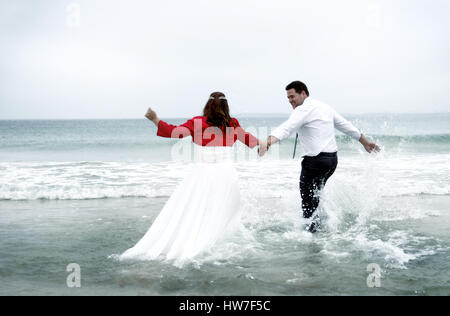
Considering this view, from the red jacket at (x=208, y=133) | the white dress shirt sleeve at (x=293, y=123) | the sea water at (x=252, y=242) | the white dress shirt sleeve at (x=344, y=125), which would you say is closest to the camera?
the sea water at (x=252, y=242)

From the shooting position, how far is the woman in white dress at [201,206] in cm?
439

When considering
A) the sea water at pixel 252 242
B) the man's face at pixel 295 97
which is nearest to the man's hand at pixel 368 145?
the sea water at pixel 252 242

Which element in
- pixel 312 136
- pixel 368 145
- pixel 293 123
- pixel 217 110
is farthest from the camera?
pixel 368 145

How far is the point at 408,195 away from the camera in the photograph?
9.09 meters

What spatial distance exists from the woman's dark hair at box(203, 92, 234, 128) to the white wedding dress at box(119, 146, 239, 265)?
0.30 metres

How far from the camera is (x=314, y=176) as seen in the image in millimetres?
5266

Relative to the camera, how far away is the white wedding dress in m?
4.46

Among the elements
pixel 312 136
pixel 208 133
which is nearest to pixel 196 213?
pixel 208 133

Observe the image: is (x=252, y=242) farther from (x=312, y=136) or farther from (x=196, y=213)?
(x=312, y=136)

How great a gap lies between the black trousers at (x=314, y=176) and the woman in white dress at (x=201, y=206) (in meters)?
1.06

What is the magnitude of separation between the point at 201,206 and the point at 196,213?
10 centimetres

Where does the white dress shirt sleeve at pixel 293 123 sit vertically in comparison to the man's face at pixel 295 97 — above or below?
below

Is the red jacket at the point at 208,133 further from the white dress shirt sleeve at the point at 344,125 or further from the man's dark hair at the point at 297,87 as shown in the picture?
the white dress shirt sleeve at the point at 344,125
